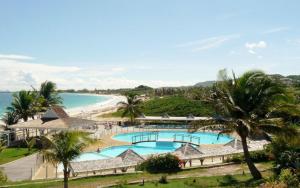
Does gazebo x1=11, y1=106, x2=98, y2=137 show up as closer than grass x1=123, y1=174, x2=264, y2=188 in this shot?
No

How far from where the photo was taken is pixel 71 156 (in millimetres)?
14875

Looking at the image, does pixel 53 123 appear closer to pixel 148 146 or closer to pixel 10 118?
pixel 10 118

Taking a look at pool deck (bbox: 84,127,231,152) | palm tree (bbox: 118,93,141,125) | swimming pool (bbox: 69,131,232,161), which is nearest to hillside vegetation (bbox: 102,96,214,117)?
palm tree (bbox: 118,93,141,125)

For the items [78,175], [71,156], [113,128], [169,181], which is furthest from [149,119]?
[71,156]

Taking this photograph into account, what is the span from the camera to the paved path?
22.9 metres

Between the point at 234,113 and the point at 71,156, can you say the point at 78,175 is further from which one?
the point at 234,113

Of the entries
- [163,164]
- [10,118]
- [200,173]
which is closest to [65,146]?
[163,164]

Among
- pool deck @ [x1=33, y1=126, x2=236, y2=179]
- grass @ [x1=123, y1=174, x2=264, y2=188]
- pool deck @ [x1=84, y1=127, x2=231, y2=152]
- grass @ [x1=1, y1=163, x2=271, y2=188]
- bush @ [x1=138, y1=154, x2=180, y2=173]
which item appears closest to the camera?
grass @ [x1=123, y1=174, x2=264, y2=188]

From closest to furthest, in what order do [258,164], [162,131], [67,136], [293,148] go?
1. [67,136]
2. [293,148]
3. [258,164]
4. [162,131]

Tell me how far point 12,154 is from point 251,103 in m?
22.5

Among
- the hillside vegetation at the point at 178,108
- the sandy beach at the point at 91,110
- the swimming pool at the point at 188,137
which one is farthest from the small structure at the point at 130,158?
the sandy beach at the point at 91,110

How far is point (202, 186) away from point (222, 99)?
412 cm

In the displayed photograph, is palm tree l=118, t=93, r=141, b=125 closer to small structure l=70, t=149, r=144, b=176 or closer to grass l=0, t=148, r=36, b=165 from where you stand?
grass l=0, t=148, r=36, b=165

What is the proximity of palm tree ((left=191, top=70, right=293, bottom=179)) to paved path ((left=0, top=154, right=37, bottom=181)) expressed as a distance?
42.3ft
